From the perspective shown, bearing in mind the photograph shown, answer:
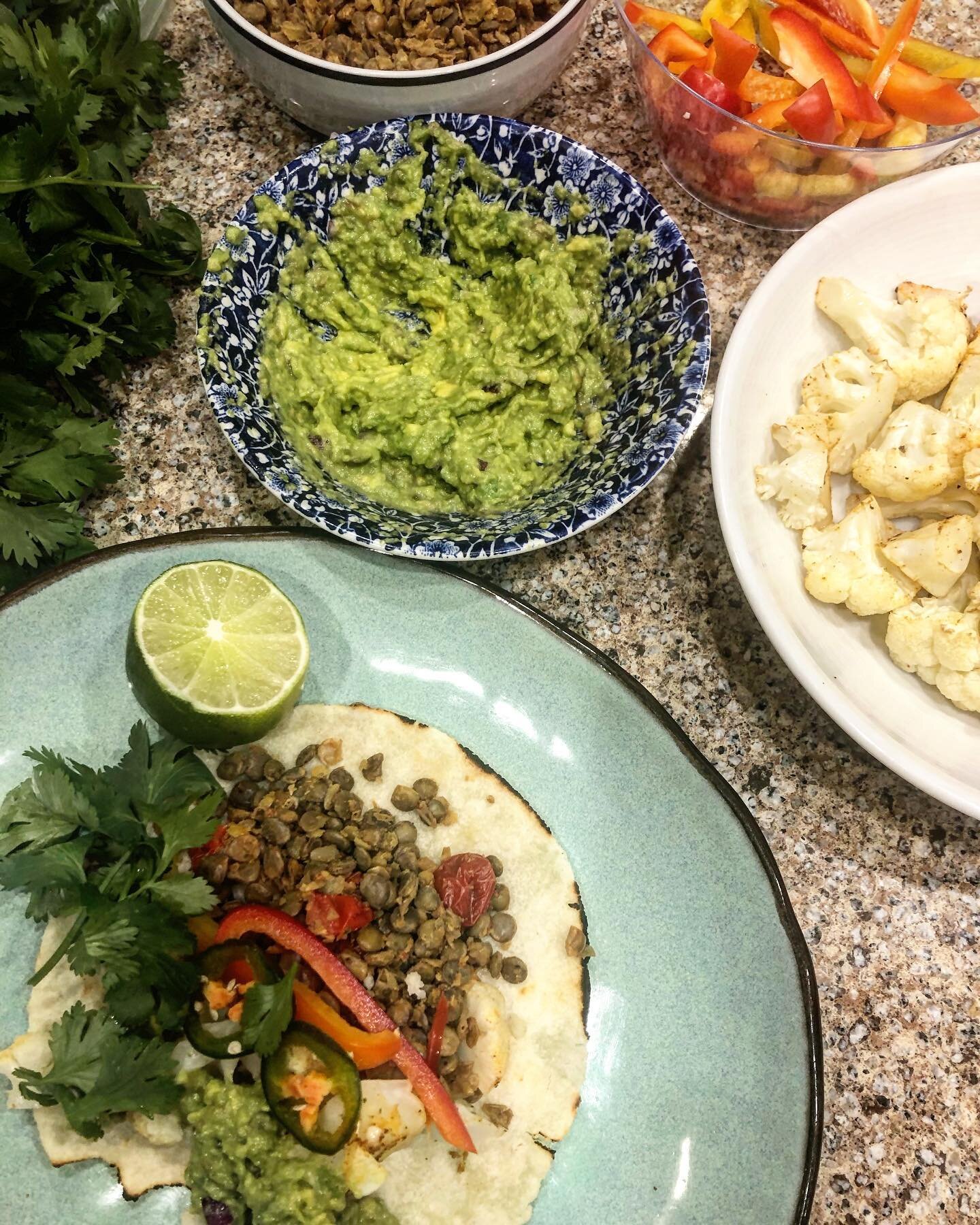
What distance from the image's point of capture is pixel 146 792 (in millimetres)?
1861

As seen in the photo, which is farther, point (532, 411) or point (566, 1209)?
point (532, 411)

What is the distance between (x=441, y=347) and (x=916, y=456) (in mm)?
1068

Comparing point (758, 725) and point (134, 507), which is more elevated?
point (134, 507)

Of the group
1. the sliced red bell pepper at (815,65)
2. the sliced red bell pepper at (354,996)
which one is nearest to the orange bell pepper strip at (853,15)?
the sliced red bell pepper at (815,65)

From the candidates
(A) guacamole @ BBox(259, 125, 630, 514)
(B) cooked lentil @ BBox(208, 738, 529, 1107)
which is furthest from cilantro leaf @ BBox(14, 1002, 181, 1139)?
(A) guacamole @ BBox(259, 125, 630, 514)

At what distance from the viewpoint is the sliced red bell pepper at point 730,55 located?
205cm

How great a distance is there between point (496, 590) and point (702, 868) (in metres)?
0.72

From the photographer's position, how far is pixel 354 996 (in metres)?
1.83

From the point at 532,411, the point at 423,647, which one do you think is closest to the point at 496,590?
the point at 423,647

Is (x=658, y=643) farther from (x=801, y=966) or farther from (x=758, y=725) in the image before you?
(x=801, y=966)

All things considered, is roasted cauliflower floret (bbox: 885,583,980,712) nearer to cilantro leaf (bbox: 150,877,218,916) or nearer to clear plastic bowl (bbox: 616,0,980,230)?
clear plastic bowl (bbox: 616,0,980,230)

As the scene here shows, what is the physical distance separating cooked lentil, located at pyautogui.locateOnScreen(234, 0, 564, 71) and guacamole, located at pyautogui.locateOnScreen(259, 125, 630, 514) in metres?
0.18

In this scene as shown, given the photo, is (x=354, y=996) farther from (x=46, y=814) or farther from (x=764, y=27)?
(x=764, y=27)

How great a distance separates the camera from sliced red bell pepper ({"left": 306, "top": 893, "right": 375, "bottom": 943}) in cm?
189
